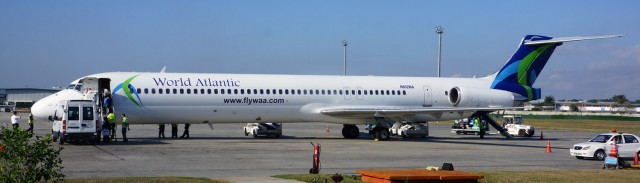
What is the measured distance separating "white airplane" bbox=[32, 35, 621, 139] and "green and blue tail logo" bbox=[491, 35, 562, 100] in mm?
55

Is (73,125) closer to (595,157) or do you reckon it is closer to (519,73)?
(595,157)

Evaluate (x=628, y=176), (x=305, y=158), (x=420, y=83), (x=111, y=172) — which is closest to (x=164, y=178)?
(x=111, y=172)

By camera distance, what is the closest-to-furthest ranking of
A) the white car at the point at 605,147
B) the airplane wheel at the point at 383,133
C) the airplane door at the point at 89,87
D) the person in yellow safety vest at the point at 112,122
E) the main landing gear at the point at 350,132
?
the white car at the point at 605,147 < the person in yellow safety vest at the point at 112,122 < the airplane door at the point at 89,87 < the airplane wheel at the point at 383,133 < the main landing gear at the point at 350,132

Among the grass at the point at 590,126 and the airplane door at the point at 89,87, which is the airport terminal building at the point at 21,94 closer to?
the grass at the point at 590,126

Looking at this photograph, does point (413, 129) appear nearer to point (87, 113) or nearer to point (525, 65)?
point (525, 65)

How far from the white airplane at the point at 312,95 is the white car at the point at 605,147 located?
414 inches

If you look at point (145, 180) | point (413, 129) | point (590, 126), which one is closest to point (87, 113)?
point (145, 180)

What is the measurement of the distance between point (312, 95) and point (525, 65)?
42.0 feet

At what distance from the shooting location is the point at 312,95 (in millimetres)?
37906

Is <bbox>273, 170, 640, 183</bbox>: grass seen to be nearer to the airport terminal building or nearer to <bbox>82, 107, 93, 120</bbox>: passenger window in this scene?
<bbox>82, 107, 93, 120</bbox>: passenger window

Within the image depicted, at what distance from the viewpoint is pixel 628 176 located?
1916cm

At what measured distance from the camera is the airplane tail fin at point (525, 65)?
1672 inches

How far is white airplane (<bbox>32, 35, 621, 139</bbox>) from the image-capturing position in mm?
34031

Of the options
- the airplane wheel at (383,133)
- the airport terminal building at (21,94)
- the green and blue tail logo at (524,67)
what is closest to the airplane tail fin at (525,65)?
the green and blue tail logo at (524,67)
